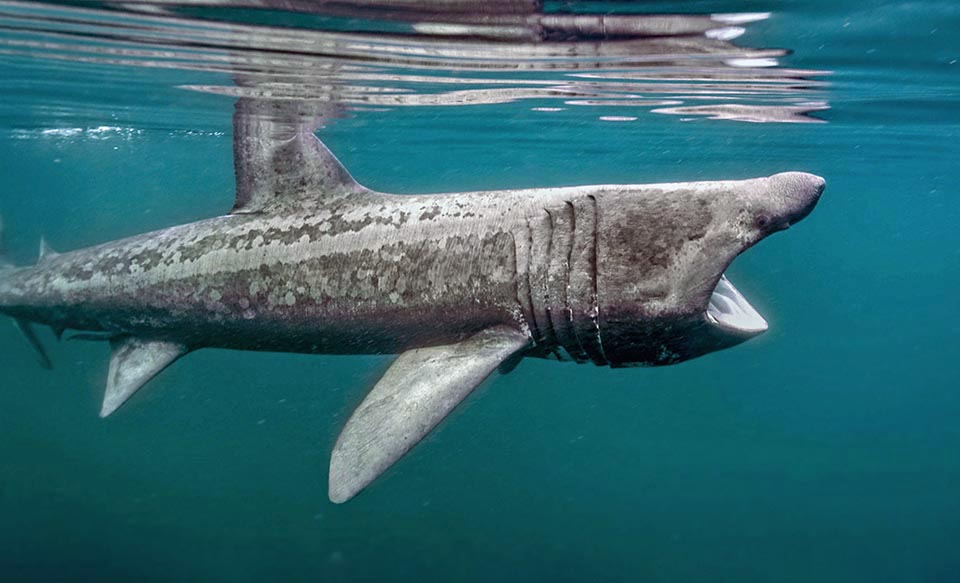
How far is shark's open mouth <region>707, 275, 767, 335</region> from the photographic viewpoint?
406 cm

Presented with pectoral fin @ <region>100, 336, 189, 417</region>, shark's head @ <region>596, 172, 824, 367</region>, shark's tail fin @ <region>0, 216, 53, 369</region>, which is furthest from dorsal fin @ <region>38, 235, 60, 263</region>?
shark's head @ <region>596, 172, 824, 367</region>

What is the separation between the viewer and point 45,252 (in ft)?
24.4

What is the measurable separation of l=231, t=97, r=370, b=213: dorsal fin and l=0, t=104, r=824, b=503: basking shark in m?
0.02

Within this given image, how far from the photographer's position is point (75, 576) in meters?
14.7

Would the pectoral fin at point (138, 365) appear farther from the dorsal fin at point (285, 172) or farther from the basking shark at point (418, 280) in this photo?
the dorsal fin at point (285, 172)

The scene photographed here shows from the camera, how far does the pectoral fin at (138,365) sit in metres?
5.72

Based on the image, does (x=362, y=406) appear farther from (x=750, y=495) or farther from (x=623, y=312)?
(x=750, y=495)

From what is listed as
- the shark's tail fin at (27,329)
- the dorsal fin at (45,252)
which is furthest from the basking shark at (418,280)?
the shark's tail fin at (27,329)

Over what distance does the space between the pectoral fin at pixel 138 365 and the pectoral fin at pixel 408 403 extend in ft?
8.52

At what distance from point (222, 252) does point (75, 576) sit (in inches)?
530

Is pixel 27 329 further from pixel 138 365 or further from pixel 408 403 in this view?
pixel 408 403

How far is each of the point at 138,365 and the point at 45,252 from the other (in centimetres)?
272

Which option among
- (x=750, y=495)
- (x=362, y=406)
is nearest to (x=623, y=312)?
(x=362, y=406)

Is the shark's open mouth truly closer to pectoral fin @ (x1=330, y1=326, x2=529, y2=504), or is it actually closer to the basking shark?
the basking shark
